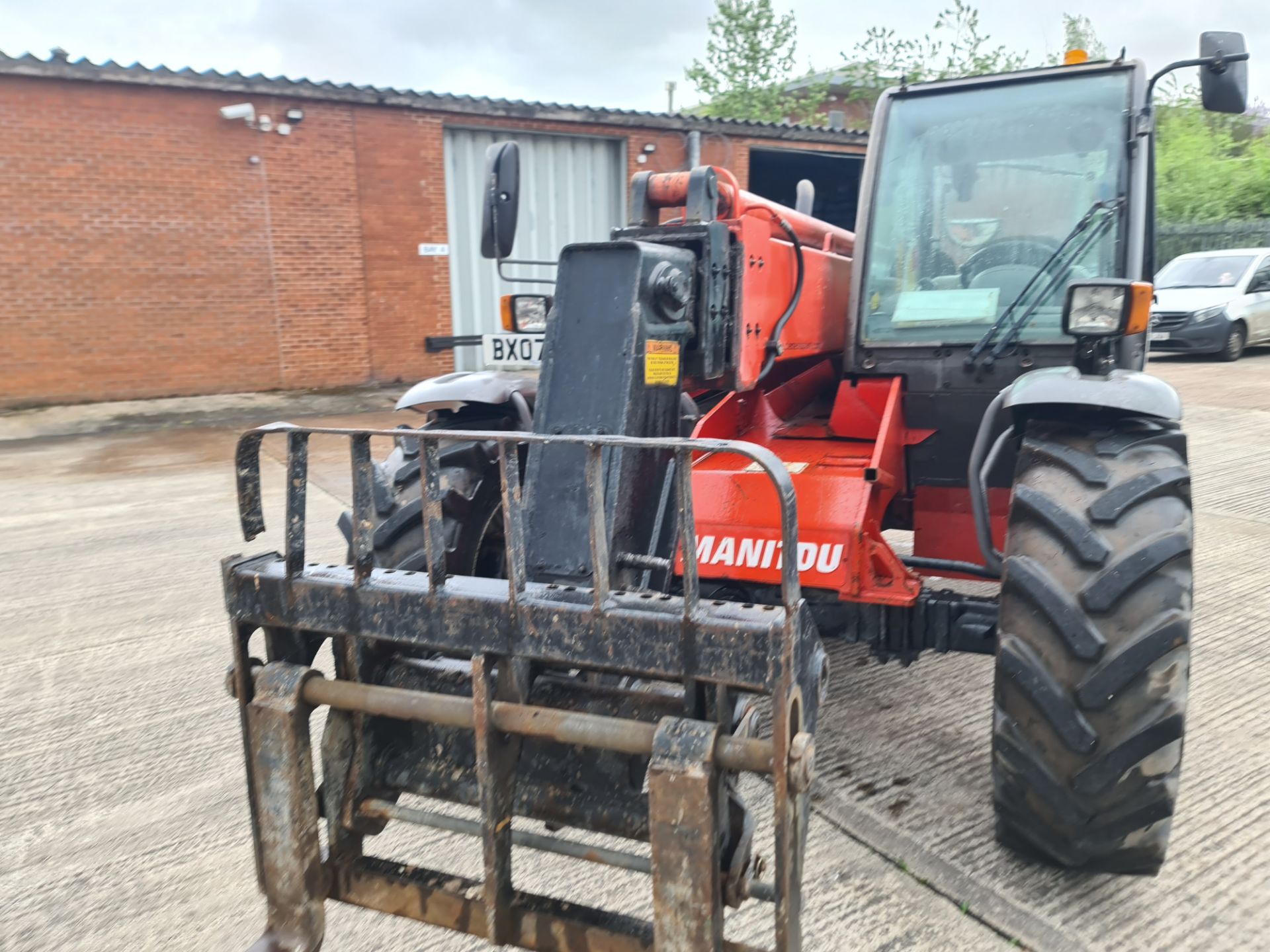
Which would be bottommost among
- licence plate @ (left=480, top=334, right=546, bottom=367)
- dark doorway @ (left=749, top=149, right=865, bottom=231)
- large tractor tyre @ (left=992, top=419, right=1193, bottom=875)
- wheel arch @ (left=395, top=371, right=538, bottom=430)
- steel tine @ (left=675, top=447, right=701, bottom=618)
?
large tractor tyre @ (left=992, top=419, right=1193, bottom=875)

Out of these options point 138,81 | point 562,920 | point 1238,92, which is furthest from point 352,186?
point 562,920

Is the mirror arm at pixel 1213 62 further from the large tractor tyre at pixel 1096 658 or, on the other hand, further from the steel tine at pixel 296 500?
the steel tine at pixel 296 500

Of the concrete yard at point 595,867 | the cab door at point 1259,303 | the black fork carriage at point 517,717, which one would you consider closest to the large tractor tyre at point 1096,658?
the concrete yard at point 595,867

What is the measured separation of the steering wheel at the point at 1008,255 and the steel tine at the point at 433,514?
87.6 inches

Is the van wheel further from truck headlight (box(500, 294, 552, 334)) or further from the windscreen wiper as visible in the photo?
truck headlight (box(500, 294, 552, 334))

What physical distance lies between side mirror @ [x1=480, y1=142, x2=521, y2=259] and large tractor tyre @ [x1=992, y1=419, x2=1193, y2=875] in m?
1.77

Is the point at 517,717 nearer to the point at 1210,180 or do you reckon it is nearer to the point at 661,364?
the point at 661,364

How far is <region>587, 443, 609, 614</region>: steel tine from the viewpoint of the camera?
73.1 inches

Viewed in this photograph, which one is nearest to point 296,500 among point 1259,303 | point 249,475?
point 249,475

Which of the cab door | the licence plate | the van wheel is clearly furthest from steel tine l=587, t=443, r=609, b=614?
the cab door

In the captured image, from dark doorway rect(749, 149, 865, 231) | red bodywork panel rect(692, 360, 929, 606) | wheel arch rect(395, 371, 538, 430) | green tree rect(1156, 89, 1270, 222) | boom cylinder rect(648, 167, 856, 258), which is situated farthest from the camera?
green tree rect(1156, 89, 1270, 222)

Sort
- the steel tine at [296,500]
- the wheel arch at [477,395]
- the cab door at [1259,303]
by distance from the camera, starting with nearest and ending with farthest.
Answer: the steel tine at [296,500]
the wheel arch at [477,395]
the cab door at [1259,303]

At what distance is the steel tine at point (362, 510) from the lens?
6.69 ft

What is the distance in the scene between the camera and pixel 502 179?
3.00 meters
